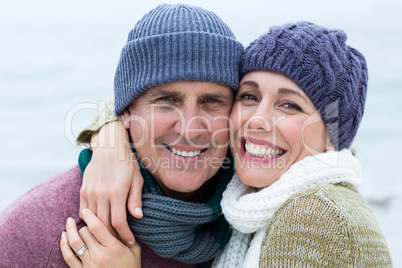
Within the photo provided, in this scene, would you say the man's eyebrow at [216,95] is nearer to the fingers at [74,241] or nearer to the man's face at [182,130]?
the man's face at [182,130]

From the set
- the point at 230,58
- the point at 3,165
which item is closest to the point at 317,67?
the point at 230,58

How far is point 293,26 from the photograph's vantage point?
7.41 ft

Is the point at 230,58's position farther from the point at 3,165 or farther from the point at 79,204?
the point at 3,165

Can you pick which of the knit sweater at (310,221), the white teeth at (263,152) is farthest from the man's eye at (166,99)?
the knit sweater at (310,221)

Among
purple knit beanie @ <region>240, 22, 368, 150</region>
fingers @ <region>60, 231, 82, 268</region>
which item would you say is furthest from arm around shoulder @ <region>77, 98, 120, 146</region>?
purple knit beanie @ <region>240, 22, 368, 150</region>

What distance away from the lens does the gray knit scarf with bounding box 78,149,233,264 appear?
6.99 feet

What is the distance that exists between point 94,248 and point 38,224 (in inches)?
11.6

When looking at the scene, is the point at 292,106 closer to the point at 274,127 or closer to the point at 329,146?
the point at 274,127

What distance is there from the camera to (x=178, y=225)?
85.6 inches

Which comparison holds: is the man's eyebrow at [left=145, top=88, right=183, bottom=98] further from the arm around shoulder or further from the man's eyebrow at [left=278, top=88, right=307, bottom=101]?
the man's eyebrow at [left=278, top=88, right=307, bottom=101]

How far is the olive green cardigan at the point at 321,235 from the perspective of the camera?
1.68 metres

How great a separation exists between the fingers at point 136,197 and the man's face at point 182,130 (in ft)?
0.49

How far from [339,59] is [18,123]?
9502 millimetres

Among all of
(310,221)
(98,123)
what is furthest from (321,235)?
(98,123)
